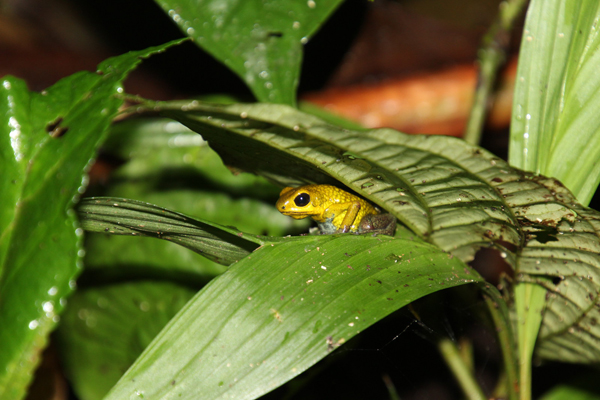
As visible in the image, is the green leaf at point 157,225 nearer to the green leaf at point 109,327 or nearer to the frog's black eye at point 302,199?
the frog's black eye at point 302,199

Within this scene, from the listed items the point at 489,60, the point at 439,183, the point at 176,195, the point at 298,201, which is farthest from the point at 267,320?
the point at 489,60

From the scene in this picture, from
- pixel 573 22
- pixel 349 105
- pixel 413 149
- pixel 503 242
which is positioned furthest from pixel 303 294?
pixel 349 105

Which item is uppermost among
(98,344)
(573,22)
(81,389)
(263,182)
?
(573,22)

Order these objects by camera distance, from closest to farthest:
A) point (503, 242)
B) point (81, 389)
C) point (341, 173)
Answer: point (341, 173) < point (503, 242) < point (81, 389)

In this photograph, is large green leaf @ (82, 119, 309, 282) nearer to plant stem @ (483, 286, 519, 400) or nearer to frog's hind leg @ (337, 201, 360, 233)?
frog's hind leg @ (337, 201, 360, 233)

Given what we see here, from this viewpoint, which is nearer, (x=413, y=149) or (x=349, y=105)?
(x=413, y=149)

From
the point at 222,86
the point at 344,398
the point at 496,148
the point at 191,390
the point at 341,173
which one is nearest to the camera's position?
the point at 191,390

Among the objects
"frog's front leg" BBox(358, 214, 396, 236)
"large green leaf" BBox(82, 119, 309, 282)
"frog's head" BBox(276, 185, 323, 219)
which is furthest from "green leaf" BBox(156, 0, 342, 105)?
"large green leaf" BBox(82, 119, 309, 282)

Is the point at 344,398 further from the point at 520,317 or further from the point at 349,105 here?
the point at 349,105

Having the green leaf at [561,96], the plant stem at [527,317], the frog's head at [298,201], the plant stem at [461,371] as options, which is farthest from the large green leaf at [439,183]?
the plant stem at [461,371]
